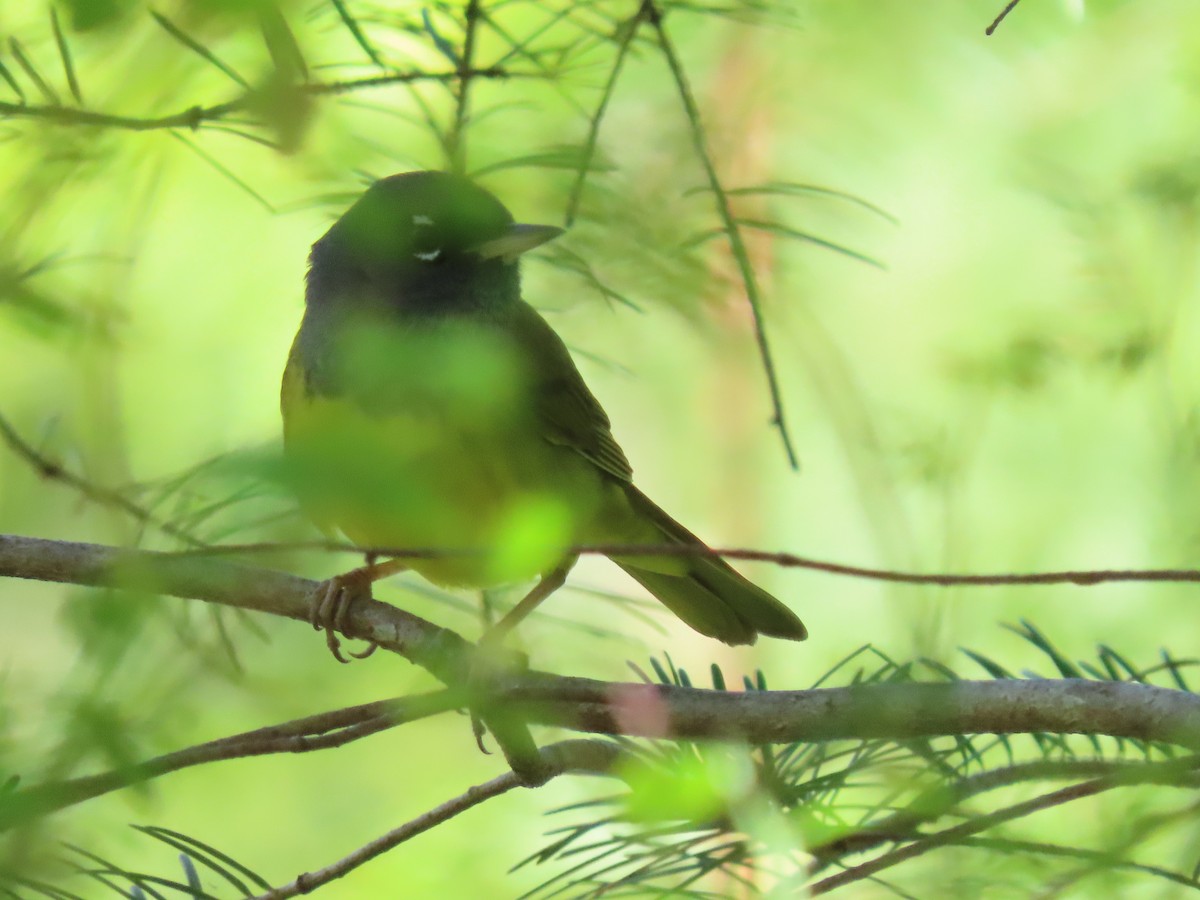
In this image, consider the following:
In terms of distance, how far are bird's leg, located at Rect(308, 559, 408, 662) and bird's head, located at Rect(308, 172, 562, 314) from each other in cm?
73

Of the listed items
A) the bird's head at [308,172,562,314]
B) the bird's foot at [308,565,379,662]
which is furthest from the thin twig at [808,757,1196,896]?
the bird's head at [308,172,562,314]

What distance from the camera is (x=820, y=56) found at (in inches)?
184

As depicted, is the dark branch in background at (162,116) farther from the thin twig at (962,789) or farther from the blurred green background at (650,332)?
the thin twig at (962,789)

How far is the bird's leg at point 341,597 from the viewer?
Result: 3080 mm

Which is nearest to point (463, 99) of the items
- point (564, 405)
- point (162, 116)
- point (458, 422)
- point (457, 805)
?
point (162, 116)

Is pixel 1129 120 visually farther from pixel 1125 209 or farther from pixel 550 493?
Result: pixel 550 493

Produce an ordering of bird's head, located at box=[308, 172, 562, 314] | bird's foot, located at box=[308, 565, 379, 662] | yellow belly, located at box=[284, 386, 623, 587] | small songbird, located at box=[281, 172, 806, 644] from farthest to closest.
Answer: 1. bird's foot, located at box=[308, 565, 379, 662]
2. bird's head, located at box=[308, 172, 562, 314]
3. small songbird, located at box=[281, 172, 806, 644]
4. yellow belly, located at box=[284, 386, 623, 587]

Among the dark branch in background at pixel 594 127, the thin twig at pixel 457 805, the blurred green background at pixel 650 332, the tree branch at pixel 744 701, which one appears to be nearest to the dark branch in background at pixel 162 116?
the blurred green background at pixel 650 332

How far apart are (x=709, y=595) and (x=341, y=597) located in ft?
4.10

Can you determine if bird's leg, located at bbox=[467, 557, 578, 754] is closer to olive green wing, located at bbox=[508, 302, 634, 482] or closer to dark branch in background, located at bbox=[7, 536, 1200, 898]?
dark branch in background, located at bbox=[7, 536, 1200, 898]

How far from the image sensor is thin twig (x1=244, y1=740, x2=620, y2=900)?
2.49 m

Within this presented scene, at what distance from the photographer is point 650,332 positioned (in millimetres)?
6891

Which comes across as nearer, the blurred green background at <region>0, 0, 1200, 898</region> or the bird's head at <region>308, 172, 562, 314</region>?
the blurred green background at <region>0, 0, 1200, 898</region>

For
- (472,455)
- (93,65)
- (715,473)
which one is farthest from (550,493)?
(715,473)
